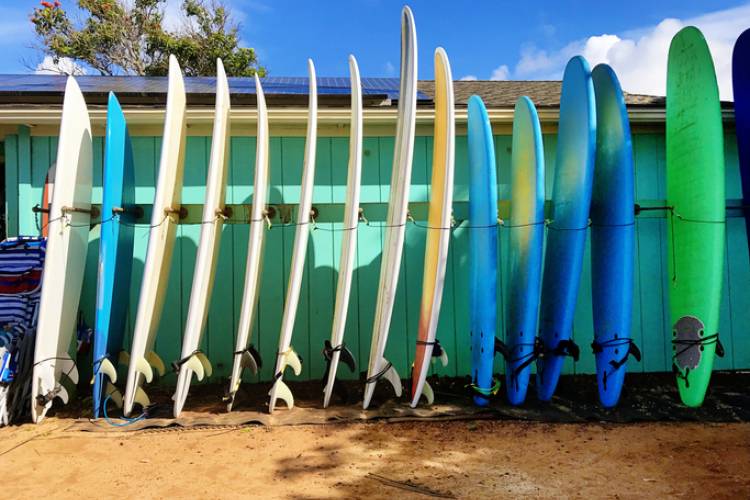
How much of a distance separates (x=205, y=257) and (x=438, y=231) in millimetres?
1430

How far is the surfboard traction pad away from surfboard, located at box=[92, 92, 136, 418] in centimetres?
31

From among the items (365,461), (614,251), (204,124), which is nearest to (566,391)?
(614,251)

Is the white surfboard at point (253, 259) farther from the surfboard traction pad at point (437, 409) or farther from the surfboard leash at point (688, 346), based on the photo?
the surfboard leash at point (688, 346)

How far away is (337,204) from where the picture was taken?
3902 mm

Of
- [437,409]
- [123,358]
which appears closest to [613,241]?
[437,409]

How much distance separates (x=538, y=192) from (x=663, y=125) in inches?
61.5

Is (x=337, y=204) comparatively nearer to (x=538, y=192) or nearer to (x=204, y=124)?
(x=204, y=124)

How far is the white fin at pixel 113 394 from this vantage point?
132 inches

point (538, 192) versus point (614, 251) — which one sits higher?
point (538, 192)

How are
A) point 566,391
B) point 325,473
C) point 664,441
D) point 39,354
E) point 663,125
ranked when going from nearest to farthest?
point 325,473 → point 664,441 → point 39,354 → point 566,391 → point 663,125

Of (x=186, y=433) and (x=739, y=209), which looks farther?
(x=739, y=209)

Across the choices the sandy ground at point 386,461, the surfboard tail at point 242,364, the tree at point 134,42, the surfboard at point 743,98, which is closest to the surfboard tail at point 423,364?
the sandy ground at point 386,461

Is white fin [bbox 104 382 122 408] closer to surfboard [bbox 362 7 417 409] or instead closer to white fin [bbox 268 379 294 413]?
white fin [bbox 268 379 294 413]

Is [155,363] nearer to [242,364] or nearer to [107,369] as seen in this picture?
[107,369]
